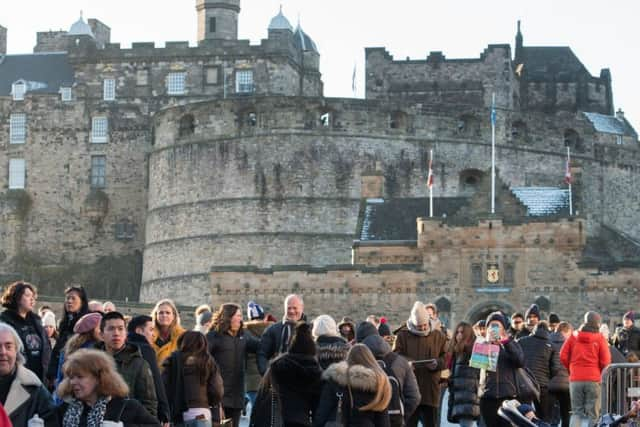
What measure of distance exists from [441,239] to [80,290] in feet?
81.3

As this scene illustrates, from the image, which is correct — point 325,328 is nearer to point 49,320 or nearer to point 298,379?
point 298,379

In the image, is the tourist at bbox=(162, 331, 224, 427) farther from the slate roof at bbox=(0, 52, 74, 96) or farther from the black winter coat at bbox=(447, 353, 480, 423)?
the slate roof at bbox=(0, 52, 74, 96)

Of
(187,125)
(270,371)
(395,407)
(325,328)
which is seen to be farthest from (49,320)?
(187,125)

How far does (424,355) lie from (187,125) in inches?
1440

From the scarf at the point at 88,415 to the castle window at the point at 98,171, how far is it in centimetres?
4603

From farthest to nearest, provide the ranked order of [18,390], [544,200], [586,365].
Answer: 1. [544,200]
2. [586,365]
3. [18,390]

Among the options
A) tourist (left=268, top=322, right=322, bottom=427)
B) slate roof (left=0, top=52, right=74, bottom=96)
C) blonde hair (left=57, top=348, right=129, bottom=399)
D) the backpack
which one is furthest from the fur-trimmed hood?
slate roof (left=0, top=52, right=74, bottom=96)

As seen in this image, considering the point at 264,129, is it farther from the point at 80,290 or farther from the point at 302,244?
the point at 80,290

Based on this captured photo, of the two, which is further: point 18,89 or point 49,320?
point 18,89

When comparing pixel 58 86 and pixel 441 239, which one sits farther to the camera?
pixel 58 86

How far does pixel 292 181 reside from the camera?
164ft

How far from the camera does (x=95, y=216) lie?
181 feet

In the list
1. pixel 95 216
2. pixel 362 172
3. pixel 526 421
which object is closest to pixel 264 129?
pixel 362 172

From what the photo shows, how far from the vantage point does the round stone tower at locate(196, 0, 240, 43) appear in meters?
57.5
